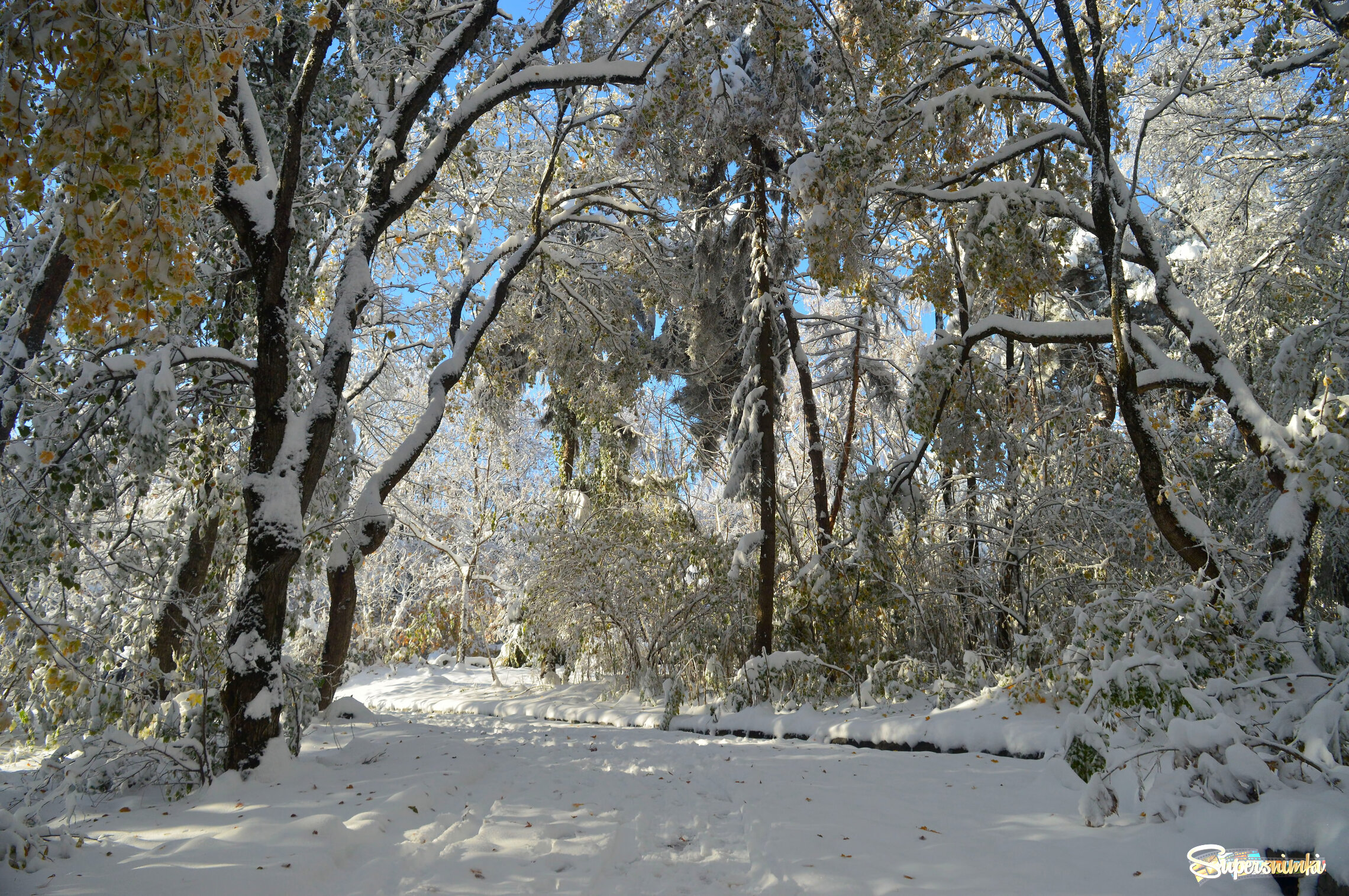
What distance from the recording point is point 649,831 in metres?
4.04

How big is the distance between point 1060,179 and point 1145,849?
7.86 metres

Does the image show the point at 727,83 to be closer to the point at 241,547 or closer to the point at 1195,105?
the point at 241,547

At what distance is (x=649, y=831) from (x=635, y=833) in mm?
88

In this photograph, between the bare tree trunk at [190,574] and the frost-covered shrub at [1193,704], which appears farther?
the bare tree trunk at [190,574]

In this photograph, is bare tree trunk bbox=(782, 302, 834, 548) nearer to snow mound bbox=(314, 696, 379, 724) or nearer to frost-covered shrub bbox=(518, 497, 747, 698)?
frost-covered shrub bbox=(518, 497, 747, 698)

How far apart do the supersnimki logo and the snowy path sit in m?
0.06

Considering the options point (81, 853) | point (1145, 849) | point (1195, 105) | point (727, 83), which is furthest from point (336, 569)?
point (1195, 105)

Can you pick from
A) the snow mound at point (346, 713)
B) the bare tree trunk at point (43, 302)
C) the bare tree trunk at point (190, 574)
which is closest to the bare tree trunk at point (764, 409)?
the snow mound at point (346, 713)

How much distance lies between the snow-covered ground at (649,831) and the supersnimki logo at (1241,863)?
0.05 m

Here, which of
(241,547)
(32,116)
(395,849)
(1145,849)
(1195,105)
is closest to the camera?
(32,116)

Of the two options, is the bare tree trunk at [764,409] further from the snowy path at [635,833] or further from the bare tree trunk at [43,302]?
the bare tree trunk at [43,302]

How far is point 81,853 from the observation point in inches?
133

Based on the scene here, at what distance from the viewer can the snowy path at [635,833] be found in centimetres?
310

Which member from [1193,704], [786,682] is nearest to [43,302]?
[786,682]
